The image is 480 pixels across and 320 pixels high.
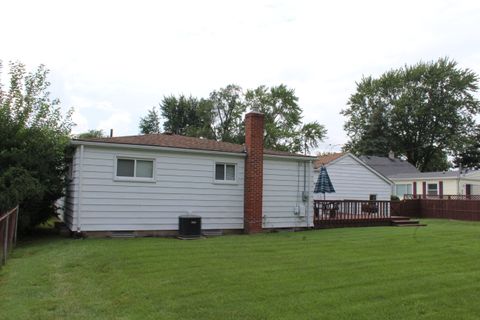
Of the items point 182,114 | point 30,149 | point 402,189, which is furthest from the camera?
point 182,114

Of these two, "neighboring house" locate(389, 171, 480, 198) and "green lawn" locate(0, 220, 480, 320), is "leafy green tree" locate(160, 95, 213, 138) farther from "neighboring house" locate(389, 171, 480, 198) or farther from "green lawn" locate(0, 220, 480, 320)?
"green lawn" locate(0, 220, 480, 320)

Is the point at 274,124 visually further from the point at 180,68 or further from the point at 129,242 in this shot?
the point at 129,242

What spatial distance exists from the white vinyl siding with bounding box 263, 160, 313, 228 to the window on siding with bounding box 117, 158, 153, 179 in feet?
13.1

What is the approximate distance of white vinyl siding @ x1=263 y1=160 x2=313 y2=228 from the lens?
14773 millimetres

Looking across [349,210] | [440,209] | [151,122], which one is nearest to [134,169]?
[349,210]

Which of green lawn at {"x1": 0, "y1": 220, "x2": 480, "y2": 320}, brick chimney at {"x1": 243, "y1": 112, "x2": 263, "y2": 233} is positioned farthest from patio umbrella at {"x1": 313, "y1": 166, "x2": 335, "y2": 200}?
green lawn at {"x1": 0, "y1": 220, "x2": 480, "y2": 320}

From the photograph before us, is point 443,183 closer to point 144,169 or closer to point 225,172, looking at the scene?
point 225,172

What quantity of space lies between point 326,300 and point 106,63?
13.4m

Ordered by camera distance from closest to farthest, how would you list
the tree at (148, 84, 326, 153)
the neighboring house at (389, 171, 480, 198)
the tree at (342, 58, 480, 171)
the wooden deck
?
the wooden deck → the neighboring house at (389, 171, 480, 198) → the tree at (148, 84, 326, 153) → the tree at (342, 58, 480, 171)

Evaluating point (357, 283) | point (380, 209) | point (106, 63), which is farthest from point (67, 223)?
point (380, 209)

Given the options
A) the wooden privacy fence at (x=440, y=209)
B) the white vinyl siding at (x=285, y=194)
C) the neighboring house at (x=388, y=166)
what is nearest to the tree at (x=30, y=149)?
the white vinyl siding at (x=285, y=194)

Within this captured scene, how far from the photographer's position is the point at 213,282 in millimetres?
6680

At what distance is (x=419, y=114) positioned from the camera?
51625 mm

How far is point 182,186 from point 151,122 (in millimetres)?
37670
